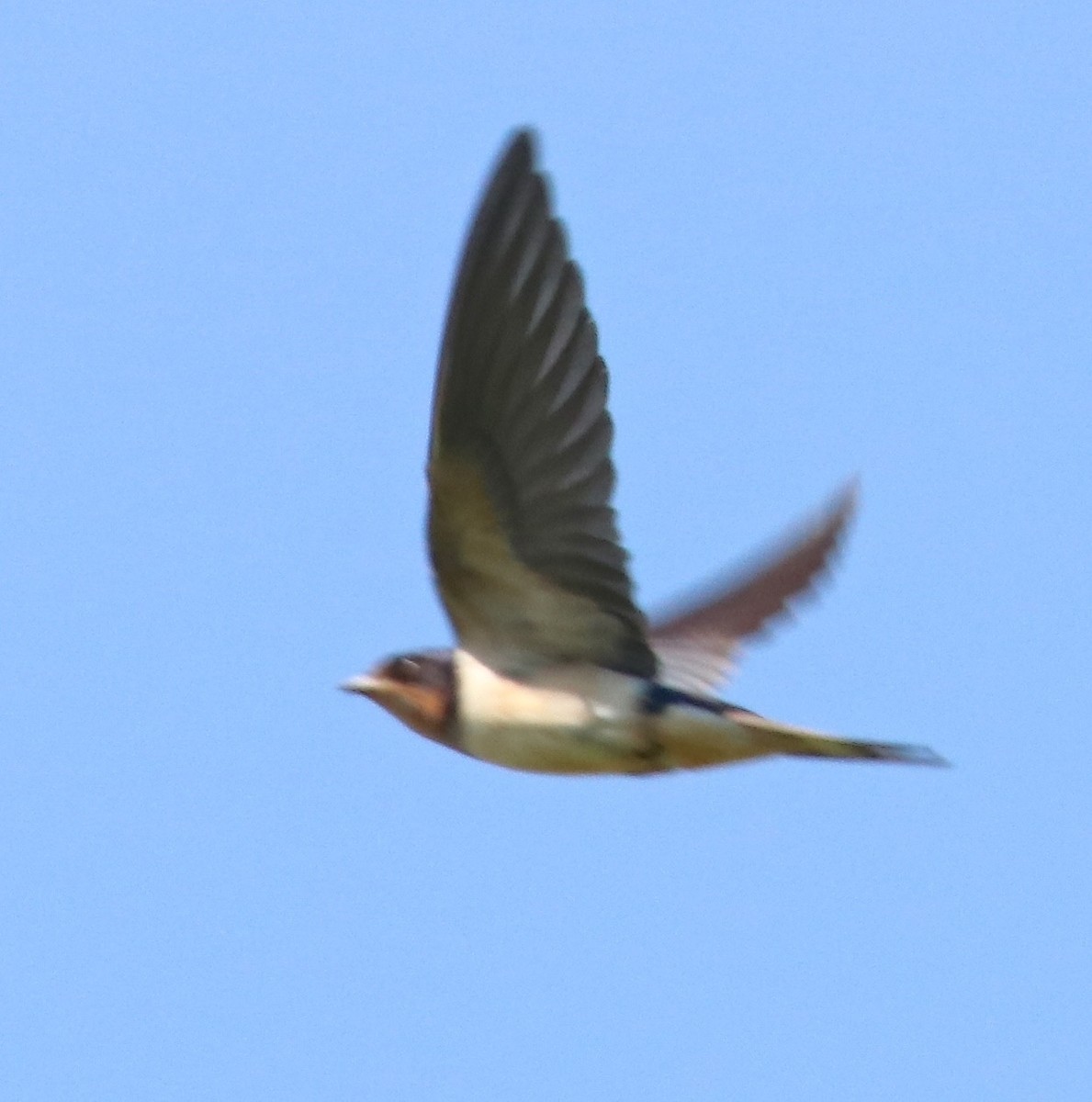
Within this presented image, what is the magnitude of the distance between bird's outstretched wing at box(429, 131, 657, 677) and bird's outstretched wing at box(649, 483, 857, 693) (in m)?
0.65

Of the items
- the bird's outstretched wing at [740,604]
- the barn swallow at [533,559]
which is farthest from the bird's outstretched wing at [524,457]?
the bird's outstretched wing at [740,604]

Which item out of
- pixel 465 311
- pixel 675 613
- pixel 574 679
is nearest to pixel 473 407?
pixel 465 311

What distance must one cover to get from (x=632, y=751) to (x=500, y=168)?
0.95 meters

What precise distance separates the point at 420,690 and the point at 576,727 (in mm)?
250

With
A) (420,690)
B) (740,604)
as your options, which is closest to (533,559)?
(420,690)

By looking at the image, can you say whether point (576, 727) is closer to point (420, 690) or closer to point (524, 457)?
point (420, 690)

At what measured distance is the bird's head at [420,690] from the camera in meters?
4.14

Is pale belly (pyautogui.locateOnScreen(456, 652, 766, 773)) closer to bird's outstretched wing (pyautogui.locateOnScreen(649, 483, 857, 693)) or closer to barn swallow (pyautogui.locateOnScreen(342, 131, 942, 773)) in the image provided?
barn swallow (pyautogui.locateOnScreen(342, 131, 942, 773))

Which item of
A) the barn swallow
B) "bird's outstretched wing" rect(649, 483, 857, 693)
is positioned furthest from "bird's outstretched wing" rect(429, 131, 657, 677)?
"bird's outstretched wing" rect(649, 483, 857, 693)

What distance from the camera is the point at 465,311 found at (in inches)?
147

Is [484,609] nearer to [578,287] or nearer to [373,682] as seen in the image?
[373,682]

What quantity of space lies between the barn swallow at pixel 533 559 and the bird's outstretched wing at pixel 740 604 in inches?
21.9

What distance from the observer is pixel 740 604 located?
5.04 meters

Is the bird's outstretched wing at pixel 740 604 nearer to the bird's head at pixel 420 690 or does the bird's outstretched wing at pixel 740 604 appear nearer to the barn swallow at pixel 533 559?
the barn swallow at pixel 533 559
